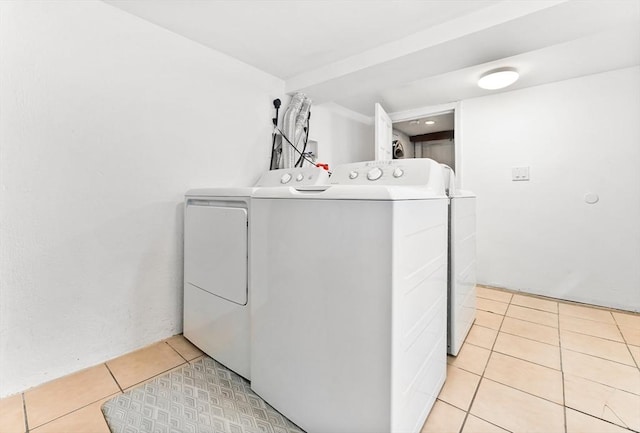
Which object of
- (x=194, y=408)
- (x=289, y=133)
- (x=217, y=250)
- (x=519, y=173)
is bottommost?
(x=194, y=408)

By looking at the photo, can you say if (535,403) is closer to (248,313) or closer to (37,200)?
(248,313)

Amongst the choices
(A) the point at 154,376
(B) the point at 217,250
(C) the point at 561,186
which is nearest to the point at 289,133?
(B) the point at 217,250

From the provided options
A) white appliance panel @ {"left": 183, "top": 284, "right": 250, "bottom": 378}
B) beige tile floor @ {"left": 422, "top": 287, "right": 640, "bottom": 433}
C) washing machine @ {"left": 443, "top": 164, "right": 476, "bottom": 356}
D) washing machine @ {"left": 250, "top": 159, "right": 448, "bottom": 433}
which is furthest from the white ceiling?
beige tile floor @ {"left": 422, "top": 287, "right": 640, "bottom": 433}

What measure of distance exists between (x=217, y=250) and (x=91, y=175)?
0.74 metres

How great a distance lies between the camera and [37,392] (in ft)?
4.12

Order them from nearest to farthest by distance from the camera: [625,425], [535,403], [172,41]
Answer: [625,425] < [535,403] < [172,41]

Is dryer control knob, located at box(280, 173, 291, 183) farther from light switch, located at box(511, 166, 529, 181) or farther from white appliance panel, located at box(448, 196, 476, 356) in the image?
light switch, located at box(511, 166, 529, 181)

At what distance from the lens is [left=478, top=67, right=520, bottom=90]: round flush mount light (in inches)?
88.0

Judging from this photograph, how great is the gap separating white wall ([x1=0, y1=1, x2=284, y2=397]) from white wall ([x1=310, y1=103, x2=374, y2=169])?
1.27 meters

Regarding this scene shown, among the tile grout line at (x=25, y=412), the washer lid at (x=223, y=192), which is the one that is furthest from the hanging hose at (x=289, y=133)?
the tile grout line at (x=25, y=412)

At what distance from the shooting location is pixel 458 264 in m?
1.56

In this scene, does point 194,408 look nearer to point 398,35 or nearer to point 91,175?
point 91,175

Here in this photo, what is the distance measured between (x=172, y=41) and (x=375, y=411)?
218 centimetres

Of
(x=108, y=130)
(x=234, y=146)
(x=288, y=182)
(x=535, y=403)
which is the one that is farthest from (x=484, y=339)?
(x=108, y=130)
